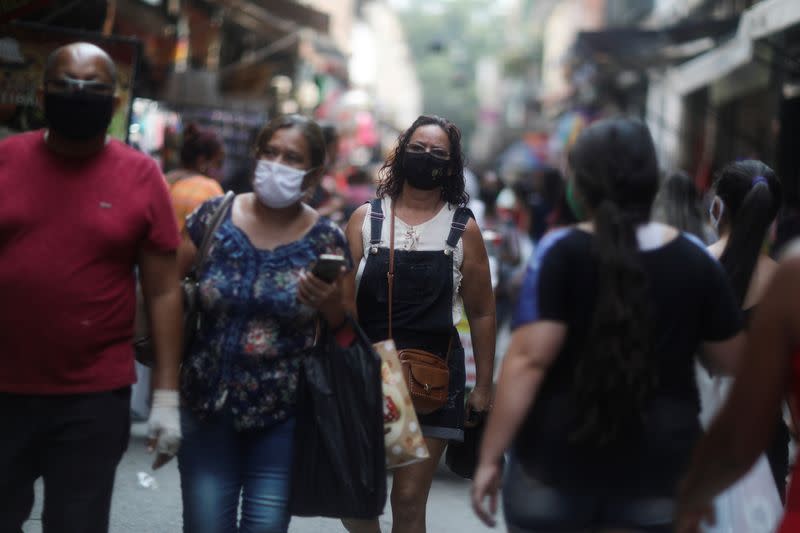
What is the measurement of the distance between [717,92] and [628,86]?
6.58 meters

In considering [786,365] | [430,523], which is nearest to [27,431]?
[786,365]

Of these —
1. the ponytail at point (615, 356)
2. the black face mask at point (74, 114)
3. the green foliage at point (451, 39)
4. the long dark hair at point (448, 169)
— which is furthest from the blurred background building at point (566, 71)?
the green foliage at point (451, 39)

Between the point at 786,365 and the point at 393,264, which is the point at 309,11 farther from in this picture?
the point at 786,365

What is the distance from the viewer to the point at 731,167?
4.84m

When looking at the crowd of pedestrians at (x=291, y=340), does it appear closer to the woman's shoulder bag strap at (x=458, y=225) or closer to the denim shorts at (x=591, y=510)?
the denim shorts at (x=591, y=510)

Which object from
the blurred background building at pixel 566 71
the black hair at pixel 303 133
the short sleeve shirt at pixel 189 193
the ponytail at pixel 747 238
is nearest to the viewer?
the black hair at pixel 303 133

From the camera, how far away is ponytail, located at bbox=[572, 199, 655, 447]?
10.1 ft

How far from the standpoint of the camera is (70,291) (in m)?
3.45

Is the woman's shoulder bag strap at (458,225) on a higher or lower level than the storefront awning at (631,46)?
lower

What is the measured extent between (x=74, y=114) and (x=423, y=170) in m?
1.79

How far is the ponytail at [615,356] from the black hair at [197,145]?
4822 millimetres

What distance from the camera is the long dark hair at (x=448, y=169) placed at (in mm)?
5020

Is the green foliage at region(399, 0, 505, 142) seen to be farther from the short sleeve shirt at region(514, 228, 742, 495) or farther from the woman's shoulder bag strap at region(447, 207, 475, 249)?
the short sleeve shirt at region(514, 228, 742, 495)

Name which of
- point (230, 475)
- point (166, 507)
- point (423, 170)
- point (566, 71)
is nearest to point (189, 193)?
point (166, 507)
